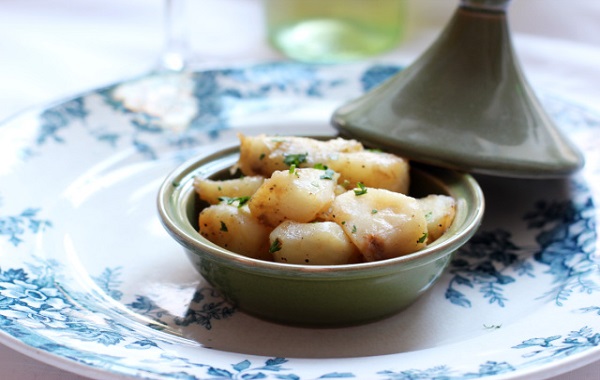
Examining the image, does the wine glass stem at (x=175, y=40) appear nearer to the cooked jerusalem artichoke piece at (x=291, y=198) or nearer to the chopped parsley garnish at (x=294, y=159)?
the chopped parsley garnish at (x=294, y=159)

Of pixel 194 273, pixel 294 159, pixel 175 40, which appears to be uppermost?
pixel 294 159

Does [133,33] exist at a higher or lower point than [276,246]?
lower

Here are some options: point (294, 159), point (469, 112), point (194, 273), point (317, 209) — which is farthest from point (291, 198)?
point (469, 112)

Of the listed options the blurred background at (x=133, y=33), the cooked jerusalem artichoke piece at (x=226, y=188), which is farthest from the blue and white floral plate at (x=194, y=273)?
the blurred background at (x=133, y=33)

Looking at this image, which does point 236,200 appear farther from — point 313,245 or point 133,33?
point 133,33

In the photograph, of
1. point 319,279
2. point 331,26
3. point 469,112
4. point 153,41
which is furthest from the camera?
point 153,41

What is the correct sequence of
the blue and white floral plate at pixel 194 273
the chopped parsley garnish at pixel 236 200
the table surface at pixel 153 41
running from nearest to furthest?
the blue and white floral plate at pixel 194 273 < the chopped parsley garnish at pixel 236 200 < the table surface at pixel 153 41

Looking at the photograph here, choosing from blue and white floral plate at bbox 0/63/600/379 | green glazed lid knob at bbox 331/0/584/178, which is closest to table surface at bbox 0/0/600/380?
blue and white floral plate at bbox 0/63/600/379
